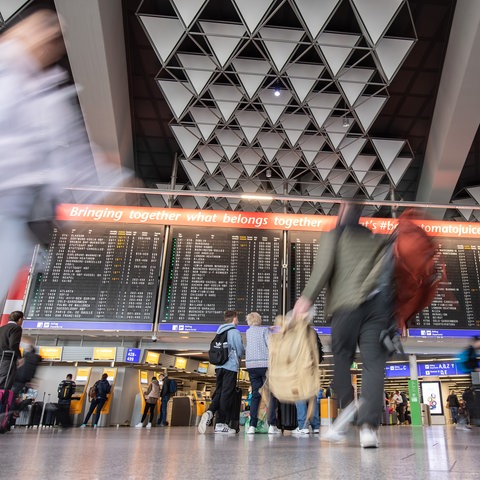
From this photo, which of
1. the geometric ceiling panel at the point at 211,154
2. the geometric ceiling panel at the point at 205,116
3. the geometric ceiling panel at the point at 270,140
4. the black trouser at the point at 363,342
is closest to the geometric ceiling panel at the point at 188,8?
the geometric ceiling panel at the point at 205,116

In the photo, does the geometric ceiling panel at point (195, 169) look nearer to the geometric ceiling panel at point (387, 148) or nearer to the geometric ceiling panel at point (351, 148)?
the geometric ceiling panel at point (351, 148)

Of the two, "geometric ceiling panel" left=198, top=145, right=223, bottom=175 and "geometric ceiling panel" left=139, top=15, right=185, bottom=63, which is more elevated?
"geometric ceiling panel" left=139, top=15, right=185, bottom=63

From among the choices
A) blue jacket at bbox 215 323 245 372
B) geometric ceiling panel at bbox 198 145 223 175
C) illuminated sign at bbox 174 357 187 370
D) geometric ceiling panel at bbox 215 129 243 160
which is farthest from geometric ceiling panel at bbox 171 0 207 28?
illuminated sign at bbox 174 357 187 370

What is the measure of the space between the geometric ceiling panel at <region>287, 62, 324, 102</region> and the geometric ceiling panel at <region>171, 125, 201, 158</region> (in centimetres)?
289

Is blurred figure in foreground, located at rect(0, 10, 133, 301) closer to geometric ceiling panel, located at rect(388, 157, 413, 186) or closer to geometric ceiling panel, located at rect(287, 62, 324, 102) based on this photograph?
geometric ceiling panel, located at rect(287, 62, 324, 102)

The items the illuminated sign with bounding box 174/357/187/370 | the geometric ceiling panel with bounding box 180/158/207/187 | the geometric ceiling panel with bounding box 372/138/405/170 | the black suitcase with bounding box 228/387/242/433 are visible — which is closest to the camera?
the black suitcase with bounding box 228/387/242/433

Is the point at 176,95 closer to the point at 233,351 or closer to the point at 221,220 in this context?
the point at 221,220

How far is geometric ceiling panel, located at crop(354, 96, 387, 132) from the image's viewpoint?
32.3 feet

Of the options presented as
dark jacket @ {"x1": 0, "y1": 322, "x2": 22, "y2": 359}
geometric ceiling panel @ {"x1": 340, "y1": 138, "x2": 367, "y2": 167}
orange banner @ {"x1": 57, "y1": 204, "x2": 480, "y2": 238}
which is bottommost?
dark jacket @ {"x1": 0, "y1": 322, "x2": 22, "y2": 359}

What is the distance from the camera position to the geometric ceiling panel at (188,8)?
25.7 feet

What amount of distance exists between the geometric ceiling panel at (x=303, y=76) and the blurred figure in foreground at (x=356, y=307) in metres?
7.32

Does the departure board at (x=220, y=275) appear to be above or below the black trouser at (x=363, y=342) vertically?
above

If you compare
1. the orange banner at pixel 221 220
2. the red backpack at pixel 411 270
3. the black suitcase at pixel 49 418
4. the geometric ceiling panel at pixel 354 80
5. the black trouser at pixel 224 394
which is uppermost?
the geometric ceiling panel at pixel 354 80

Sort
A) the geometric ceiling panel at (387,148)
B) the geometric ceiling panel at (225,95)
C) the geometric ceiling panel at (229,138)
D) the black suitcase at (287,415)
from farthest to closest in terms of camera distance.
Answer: the geometric ceiling panel at (229,138) < the geometric ceiling panel at (387,148) < the geometric ceiling panel at (225,95) < the black suitcase at (287,415)
